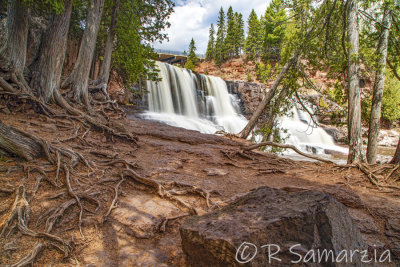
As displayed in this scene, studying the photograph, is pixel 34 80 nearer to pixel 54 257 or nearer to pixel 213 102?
pixel 54 257

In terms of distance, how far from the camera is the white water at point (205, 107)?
1616cm

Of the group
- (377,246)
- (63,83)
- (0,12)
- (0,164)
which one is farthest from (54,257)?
(0,12)

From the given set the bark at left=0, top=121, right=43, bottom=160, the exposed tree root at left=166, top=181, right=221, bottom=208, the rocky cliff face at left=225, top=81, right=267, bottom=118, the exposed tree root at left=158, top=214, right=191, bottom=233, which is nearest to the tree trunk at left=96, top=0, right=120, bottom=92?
the bark at left=0, top=121, right=43, bottom=160

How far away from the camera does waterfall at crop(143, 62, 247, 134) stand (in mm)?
16375

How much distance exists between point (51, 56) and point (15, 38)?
92cm

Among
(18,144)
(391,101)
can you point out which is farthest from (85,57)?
(391,101)

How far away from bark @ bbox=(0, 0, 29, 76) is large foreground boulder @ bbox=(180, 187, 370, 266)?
23.2 feet

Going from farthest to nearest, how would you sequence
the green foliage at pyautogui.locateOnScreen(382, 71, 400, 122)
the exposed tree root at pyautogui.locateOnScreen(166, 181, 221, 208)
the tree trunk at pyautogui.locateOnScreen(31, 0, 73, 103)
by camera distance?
the green foliage at pyautogui.locateOnScreen(382, 71, 400, 122) → the tree trunk at pyautogui.locateOnScreen(31, 0, 73, 103) → the exposed tree root at pyautogui.locateOnScreen(166, 181, 221, 208)

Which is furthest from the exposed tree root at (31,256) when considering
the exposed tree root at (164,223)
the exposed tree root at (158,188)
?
the exposed tree root at (158,188)

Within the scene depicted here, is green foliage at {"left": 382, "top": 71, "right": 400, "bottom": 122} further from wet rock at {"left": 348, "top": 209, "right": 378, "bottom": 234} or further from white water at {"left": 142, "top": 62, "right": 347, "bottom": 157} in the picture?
wet rock at {"left": 348, "top": 209, "right": 378, "bottom": 234}

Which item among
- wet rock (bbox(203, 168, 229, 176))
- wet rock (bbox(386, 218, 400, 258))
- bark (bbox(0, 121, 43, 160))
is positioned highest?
bark (bbox(0, 121, 43, 160))

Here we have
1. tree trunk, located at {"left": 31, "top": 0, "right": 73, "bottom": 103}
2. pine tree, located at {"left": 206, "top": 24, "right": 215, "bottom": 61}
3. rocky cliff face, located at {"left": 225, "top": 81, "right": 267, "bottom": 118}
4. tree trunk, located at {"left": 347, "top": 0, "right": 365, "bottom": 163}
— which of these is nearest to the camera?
tree trunk, located at {"left": 347, "top": 0, "right": 365, "bottom": 163}

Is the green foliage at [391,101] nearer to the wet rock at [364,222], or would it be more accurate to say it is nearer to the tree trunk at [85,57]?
the wet rock at [364,222]

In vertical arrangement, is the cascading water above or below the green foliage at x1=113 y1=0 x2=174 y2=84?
below
